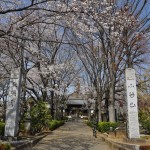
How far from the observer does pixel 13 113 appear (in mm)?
14641

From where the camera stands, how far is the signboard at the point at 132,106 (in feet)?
48.5

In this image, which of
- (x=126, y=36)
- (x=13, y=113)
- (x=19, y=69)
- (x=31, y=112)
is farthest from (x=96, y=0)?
(x=31, y=112)

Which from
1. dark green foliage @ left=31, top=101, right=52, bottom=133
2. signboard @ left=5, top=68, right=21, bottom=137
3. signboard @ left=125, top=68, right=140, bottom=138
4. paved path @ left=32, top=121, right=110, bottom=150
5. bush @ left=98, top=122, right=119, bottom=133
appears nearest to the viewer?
paved path @ left=32, top=121, right=110, bottom=150

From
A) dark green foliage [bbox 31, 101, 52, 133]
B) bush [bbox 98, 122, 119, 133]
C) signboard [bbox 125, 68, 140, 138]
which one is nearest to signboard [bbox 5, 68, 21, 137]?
signboard [bbox 125, 68, 140, 138]

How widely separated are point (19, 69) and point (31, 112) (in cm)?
675

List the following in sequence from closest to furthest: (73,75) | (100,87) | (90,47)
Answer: (90,47), (100,87), (73,75)

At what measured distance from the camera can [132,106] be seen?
49.4 feet

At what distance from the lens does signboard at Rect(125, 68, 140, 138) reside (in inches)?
583

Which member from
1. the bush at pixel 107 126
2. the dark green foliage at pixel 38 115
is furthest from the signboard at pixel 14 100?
the bush at pixel 107 126

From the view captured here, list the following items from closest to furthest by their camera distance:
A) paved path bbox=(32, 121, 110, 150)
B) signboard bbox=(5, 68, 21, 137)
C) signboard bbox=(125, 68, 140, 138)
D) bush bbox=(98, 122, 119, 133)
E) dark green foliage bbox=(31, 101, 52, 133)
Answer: paved path bbox=(32, 121, 110, 150)
signboard bbox=(5, 68, 21, 137)
signboard bbox=(125, 68, 140, 138)
dark green foliage bbox=(31, 101, 52, 133)
bush bbox=(98, 122, 119, 133)

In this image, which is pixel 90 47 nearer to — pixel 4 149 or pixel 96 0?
pixel 96 0

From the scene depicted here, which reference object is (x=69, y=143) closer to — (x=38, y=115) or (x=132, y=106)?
(x=132, y=106)

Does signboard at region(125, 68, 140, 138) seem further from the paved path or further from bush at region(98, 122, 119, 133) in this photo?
bush at region(98, 122, 119, 133)

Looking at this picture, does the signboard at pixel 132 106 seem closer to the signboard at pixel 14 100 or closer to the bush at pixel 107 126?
the signboard at pixel 14 100
